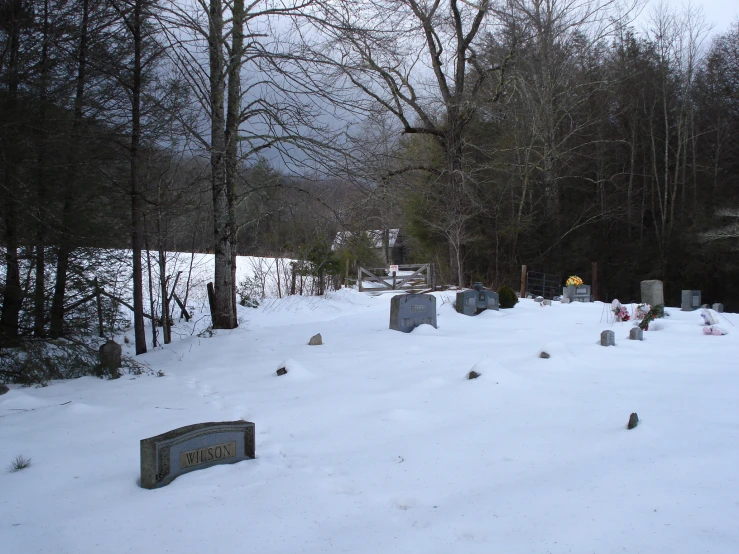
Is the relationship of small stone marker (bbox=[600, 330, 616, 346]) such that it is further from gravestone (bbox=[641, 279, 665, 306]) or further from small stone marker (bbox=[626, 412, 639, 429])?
gravestone (bbox=[641, 279, 665, 306])

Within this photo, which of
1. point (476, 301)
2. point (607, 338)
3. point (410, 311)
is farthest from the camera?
point (476, 301)

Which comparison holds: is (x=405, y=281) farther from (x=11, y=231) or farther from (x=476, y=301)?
(x=11, y=231)

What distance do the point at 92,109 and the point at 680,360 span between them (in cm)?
806

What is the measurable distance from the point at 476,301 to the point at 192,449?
30.0 feet

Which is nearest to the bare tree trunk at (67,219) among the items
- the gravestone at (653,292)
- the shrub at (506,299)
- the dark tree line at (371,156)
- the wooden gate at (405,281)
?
the dark tree line at (371,156)

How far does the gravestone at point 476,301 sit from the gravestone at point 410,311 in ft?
8.04

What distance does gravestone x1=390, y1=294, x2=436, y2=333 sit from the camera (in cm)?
935

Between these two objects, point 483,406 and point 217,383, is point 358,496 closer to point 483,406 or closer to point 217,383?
point 483,406

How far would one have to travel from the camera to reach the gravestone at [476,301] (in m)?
12.0

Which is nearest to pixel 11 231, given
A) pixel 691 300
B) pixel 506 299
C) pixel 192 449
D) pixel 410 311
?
pixel 192 449

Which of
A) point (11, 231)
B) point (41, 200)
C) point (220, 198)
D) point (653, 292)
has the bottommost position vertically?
point (653, 292)

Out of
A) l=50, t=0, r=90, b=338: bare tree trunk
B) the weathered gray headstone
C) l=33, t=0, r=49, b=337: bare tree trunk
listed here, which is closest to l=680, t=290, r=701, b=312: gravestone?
the weathered gray headstone

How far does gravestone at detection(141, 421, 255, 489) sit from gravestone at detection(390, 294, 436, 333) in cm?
556

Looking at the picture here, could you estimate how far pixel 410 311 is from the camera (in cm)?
946
